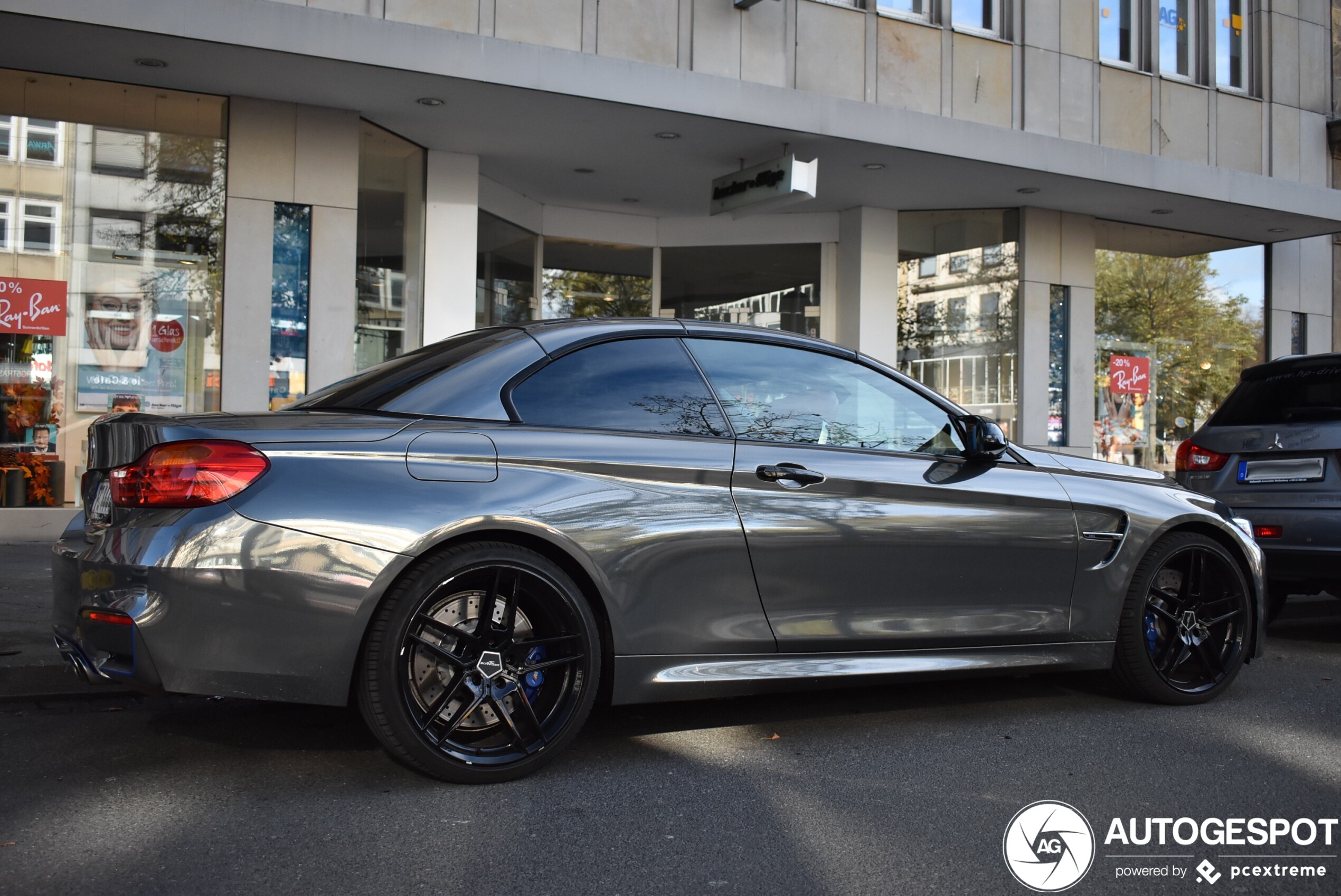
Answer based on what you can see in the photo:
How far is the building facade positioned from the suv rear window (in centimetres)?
517

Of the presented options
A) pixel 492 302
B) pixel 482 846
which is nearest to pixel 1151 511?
pixel 482 846

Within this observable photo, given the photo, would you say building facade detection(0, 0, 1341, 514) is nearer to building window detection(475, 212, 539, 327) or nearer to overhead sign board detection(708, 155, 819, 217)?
building window detection(475, 212, 539, 327)

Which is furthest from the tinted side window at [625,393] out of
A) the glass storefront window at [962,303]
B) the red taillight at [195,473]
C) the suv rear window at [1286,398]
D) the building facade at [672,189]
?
the glass storefront window at [962,303]

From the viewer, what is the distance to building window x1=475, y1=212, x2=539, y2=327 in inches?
→ 499

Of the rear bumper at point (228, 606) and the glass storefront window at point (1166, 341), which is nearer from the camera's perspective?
the rear bumper at point (228, 606)

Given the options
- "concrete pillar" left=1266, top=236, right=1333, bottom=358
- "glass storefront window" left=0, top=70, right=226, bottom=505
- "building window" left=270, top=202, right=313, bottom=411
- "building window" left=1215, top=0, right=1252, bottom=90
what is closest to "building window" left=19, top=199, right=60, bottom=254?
"glass storefront window" left=0, top=70, right=226, bottom=505

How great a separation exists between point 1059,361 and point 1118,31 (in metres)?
4.32

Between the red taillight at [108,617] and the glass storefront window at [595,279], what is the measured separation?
10987mm

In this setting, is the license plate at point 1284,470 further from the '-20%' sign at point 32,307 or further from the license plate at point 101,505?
the '-20%' sign at point 32,307

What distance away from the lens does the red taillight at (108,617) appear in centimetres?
310

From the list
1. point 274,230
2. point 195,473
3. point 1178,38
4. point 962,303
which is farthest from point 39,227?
point 1178,38

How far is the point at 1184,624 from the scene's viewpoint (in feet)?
15.7

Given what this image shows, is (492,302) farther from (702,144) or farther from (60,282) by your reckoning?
(60,282)

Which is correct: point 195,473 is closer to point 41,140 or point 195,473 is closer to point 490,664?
point 490,664
